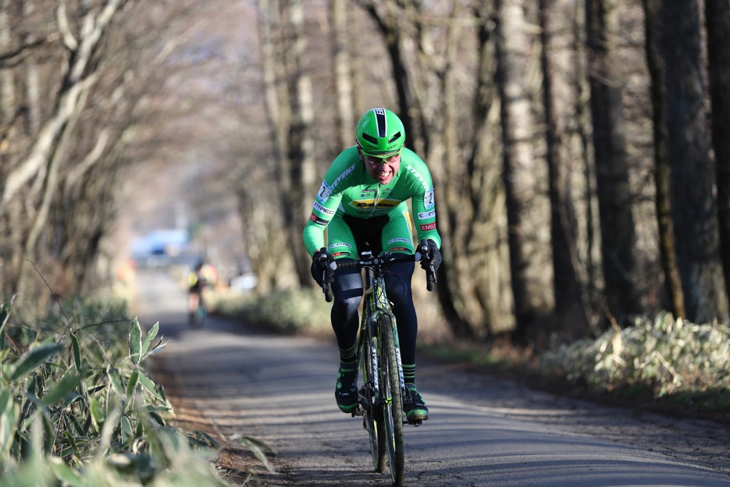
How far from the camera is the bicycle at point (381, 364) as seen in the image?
5.35 m

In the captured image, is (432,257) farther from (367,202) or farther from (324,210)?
(324,210)

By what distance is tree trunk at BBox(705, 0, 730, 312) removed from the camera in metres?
9.62

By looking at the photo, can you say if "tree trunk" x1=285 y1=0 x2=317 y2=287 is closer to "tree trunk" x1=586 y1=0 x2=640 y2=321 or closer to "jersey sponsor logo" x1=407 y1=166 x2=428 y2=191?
"tree trunk" x1=586 y1=0 x2=640 y2=321

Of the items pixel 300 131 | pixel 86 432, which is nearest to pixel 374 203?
pixel 86 432

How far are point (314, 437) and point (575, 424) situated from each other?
7.68ft

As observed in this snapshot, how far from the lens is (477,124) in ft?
62.7

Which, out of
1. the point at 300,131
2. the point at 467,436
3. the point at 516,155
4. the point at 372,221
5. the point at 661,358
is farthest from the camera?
the point at 300,131

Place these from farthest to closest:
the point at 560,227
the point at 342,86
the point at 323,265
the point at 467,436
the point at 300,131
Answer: the point at 300,131
the point at 342,86
the point at 560,227
the point at 467,436
the point at 323,265

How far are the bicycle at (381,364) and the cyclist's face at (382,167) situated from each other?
0.49 meters

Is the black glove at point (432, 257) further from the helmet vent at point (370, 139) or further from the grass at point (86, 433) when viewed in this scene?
the grass at point (86, 433)

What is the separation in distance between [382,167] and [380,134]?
10.6 inches

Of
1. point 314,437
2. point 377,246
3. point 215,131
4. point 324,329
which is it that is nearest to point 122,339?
point 314,437

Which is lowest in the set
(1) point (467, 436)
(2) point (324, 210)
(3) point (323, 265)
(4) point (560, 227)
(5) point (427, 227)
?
Answer: (1) point (467, 436)

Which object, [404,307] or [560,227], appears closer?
[404,307]
